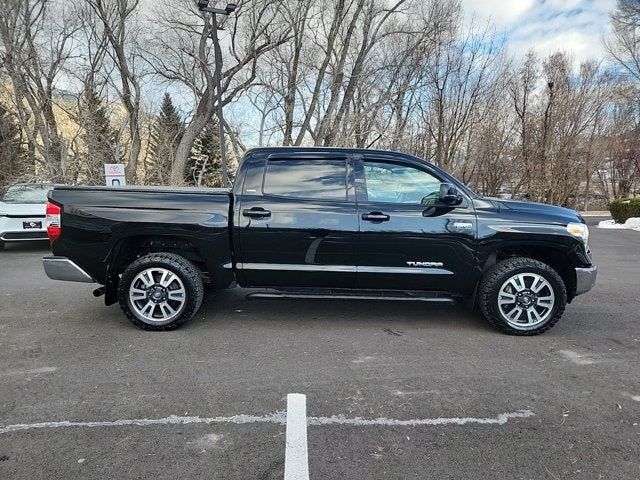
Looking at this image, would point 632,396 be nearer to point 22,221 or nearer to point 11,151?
point 22,221

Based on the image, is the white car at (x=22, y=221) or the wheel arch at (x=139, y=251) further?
the white car at (x=22, y=221)

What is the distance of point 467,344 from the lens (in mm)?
4246

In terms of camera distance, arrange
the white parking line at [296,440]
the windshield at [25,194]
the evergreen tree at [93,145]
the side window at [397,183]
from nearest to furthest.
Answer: the white parking line at [296,440]
the side window at [397,183]
the windshield at [25,194]
the evergreen tree at [93,145]

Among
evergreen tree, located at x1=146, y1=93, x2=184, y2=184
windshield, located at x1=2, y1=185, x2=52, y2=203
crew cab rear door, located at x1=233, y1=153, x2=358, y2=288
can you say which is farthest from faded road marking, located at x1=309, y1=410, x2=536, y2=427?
evergreen tree, located at x1=146, y1=93, x2=184, y2=184

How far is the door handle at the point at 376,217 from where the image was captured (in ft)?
14.5

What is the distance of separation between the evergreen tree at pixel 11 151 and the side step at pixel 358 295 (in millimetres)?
19424

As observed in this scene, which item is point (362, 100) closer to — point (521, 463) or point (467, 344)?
point (467, 344)

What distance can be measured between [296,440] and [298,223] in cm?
225

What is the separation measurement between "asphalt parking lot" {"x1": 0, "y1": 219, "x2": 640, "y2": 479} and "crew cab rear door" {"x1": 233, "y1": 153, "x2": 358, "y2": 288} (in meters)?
0.61

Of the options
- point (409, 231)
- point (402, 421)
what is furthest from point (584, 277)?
point (402, 421)

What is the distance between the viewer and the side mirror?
427 centimetres

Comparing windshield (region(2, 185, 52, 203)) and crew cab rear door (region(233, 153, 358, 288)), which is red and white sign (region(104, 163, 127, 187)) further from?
crew cab rear door (region(233, 153, 358, 288))

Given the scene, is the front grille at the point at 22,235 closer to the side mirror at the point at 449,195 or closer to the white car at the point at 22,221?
the white car at the point at 22,221

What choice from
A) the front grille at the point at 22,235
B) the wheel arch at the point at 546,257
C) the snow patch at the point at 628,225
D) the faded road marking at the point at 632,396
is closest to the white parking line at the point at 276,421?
the faded road marking at the point at 632,396
